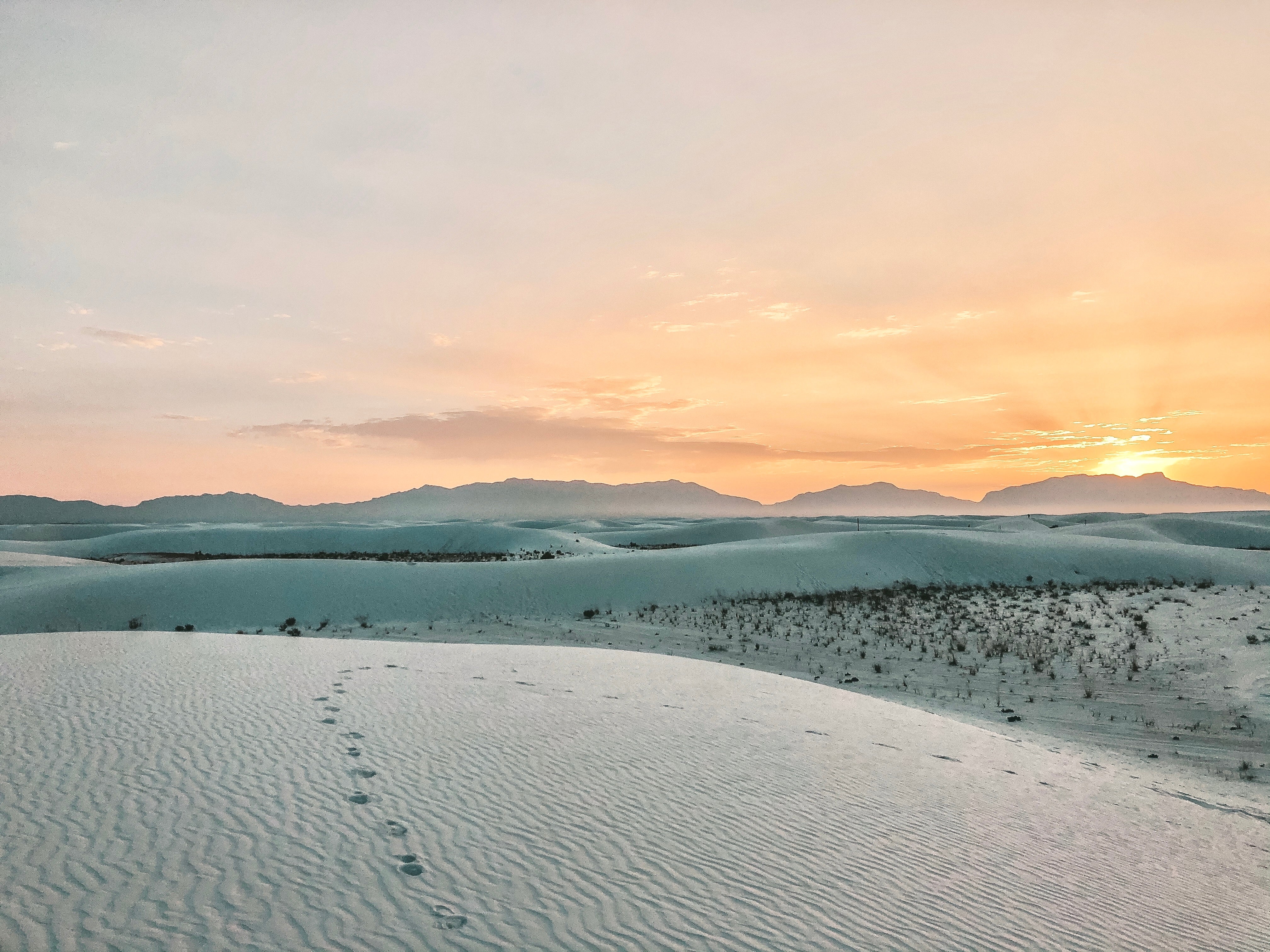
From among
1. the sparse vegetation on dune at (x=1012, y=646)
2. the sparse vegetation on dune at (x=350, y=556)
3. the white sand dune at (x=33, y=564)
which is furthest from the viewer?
the sparse vegetation on dune at (x=350, y=556)

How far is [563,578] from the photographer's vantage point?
1079 inches

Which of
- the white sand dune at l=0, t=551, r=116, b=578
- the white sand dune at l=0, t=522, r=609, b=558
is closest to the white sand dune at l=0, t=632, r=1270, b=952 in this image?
the white sand dune at l=0, t=551, r=116, b=578

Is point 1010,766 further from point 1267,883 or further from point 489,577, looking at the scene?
point 489,577

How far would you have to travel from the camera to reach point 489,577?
1072 inches

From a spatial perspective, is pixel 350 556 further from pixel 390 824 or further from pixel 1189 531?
pixel 1189 531

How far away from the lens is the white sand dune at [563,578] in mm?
22969

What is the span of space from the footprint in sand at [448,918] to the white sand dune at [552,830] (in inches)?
0.9

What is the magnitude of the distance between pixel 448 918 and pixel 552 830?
1.23 metres

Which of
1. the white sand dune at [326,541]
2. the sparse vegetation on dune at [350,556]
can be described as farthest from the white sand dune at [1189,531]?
the white sand dune at [326,541]

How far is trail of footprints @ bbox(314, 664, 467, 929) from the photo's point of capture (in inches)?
145

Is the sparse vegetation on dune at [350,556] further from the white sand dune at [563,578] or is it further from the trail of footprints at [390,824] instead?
the trail of footprints at [390,824]

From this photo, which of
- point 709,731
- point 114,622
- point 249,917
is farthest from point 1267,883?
point 114,622

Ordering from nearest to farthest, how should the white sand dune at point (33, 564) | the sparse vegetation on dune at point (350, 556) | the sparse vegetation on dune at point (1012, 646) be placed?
the sparse vegetation on dune at point (1012, 646) → the white sand dune at point (33, 564) → the sparse vegetation on dune at point (350, 556)

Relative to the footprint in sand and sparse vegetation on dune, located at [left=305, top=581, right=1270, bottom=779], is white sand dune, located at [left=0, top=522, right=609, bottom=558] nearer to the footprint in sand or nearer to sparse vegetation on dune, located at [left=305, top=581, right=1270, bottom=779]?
sparse vegetation on dune, located at [left=305, top=581, right=1270, bottom=779]
